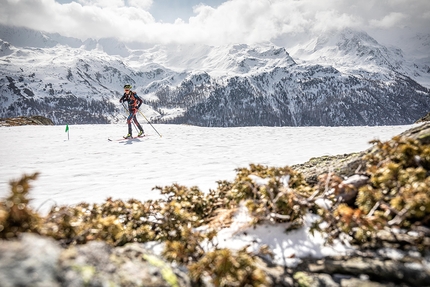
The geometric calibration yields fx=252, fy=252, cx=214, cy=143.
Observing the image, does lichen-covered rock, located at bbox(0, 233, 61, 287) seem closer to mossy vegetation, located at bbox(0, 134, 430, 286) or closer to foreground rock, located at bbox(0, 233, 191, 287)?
foreground rock, located at bbox(0, 233, 191, 287)

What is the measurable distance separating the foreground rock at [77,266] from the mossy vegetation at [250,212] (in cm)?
36

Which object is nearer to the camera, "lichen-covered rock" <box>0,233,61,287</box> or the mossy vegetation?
"lichen-covered rock" <box>0,233,61,287</box>

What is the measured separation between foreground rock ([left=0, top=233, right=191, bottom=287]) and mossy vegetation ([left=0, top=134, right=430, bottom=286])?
361mm

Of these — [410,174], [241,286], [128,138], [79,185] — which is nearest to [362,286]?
[241,286]

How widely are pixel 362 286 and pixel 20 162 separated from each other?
1140cm

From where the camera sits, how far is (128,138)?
647 inches

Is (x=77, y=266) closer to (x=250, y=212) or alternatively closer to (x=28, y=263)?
(x=28, y=263)

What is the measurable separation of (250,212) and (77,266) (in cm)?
211

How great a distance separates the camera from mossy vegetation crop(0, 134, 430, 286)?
2.19 m

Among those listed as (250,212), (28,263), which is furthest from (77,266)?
(250,212)

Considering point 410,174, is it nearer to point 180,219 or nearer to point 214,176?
point 180,219

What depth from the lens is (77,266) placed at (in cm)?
164

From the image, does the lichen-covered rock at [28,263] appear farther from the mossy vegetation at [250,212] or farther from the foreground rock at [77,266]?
the mossy vegetation at [250,212]

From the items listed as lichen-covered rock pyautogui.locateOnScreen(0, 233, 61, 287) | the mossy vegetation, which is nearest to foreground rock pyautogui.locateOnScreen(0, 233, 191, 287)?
lichen-covered rock pyautogui.locateOnScreen(0, 233, 61, 287)
